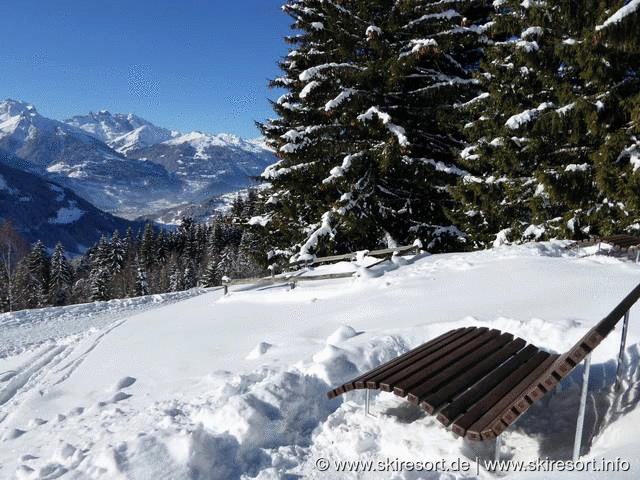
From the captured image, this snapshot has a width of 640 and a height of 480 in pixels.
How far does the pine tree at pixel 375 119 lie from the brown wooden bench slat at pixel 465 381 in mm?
9821

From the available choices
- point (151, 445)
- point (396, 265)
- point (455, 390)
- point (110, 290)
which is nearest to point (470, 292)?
point (396, 265)

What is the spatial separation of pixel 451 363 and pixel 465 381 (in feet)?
1.42

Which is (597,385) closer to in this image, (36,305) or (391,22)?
(391,22)

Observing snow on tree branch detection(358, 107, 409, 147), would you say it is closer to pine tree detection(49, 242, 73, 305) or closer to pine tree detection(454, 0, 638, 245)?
pine tree detection(454, 0, 638, 245)

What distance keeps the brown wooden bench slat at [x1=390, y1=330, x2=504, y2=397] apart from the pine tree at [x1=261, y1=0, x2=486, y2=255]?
31.3 feet

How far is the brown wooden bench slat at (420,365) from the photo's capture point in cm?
409

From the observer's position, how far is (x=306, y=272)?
14.7 meters

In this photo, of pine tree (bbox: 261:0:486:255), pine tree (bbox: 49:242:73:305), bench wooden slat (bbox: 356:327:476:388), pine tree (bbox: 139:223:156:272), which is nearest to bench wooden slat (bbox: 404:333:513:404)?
bench wooden slat (bbox: 356:327:476:388)

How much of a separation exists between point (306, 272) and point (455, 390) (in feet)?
35.7

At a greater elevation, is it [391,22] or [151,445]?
[391,22]

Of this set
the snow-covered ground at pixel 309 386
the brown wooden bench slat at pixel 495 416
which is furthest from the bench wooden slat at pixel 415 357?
the brown wooden bench slat at pixel 495 416

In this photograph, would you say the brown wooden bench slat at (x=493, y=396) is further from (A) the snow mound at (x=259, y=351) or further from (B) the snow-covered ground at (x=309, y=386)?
(A) the snow mound at (x=259, y=351)

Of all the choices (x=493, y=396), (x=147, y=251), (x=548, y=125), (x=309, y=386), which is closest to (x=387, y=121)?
(x=548, y=125)

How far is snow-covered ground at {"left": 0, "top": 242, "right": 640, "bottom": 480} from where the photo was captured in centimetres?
388
